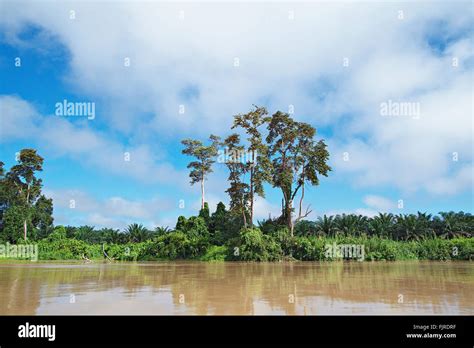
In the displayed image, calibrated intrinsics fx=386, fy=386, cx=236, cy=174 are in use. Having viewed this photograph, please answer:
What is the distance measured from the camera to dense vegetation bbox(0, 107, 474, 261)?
94.5 ft

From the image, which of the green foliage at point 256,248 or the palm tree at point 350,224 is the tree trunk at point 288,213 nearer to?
the green foliage at point 256,248

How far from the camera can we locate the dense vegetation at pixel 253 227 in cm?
2880

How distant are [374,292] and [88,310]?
21.6ft

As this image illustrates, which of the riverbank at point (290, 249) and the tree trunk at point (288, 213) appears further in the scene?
the tree trunk at point (288, 213)

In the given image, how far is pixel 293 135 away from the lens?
102ft

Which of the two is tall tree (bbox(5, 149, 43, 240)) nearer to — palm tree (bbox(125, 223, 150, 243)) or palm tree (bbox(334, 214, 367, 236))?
palm tree (bbox(125, 223, 150, 243))

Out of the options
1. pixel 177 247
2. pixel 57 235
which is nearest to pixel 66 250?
pixel 57 235

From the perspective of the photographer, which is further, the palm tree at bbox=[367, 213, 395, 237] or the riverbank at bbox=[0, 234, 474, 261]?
the palm tree at bbox=[367, 213, 395, 237]

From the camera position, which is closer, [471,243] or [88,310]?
[88,310]

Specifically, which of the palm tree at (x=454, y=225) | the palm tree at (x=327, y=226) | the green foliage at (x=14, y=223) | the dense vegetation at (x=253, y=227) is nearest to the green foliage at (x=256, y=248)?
the dense vegetation at (x=253, y=227)

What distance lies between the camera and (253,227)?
30312 millimetres

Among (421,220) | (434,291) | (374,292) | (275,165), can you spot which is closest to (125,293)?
(374,292)

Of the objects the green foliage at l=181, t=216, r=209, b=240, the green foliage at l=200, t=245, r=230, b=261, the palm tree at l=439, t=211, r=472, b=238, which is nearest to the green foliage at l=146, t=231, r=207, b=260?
the green foliage at l=181, t=216, r=209, b=240
